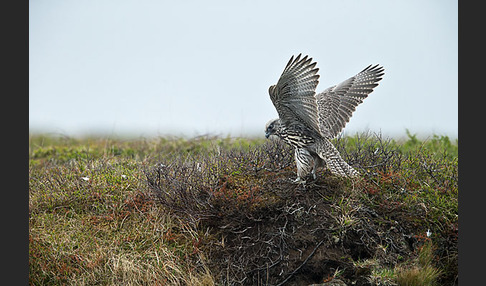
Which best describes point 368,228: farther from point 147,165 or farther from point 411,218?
point 147,165

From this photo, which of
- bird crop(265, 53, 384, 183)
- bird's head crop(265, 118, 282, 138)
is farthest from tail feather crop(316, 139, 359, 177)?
bird's head crop(265, 118, 282, 138)

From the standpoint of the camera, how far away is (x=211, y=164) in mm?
6379

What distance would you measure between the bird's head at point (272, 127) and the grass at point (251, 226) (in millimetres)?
649

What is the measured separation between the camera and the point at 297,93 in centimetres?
540

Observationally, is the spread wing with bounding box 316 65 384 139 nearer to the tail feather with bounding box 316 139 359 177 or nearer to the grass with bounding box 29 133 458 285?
the grass with bounding box 29 133 458 285

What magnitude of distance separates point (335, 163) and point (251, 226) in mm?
1296

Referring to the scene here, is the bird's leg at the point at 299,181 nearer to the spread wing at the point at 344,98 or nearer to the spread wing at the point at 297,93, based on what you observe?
the spread wing at the point at 297,93

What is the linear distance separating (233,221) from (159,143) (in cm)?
554

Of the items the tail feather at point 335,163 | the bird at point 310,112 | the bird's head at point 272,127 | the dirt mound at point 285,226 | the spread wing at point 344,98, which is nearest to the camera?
the dirt mound at point 285,226

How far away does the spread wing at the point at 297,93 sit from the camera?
5.16m

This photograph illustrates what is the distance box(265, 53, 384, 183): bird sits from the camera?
5.25 m

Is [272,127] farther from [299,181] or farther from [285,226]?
[285,226]

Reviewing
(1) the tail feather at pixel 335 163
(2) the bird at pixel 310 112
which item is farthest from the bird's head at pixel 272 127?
(1) the tail feather at pixel 335 163

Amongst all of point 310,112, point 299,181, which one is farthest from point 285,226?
point 310,112
